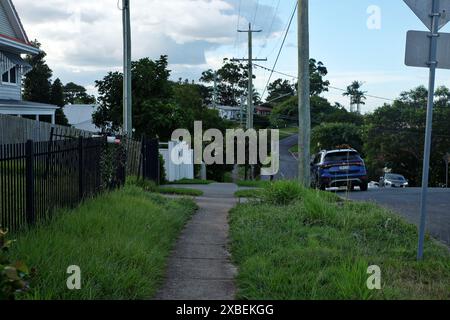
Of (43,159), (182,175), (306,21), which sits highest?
(306,21)

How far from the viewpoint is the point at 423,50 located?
6.70m

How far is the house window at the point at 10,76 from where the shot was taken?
24.8 meters

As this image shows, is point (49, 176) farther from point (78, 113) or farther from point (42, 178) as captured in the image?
point (78, 113)

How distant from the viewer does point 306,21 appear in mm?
15711

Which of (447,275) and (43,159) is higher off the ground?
(43,159)

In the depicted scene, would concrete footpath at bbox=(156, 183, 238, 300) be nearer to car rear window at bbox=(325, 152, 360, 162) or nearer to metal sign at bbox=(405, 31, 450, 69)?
metal sign at bbox=(405, 31, 450, 69)

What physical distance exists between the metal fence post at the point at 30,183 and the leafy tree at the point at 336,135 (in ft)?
190

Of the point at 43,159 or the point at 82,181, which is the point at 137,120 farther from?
the point at 43,159

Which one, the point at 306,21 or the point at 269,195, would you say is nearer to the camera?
the point at 269,195

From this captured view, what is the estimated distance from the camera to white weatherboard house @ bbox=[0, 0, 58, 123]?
23547 mm
